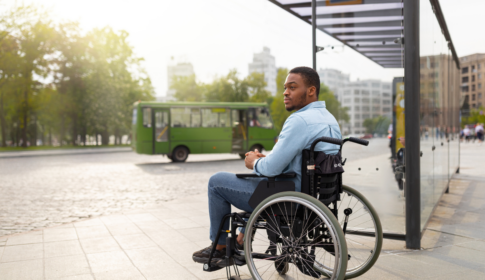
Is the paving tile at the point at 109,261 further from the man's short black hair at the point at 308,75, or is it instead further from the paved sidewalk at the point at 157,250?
the man's short black hair at the point at 308,75

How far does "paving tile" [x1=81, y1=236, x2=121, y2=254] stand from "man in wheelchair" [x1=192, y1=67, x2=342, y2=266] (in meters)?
1.65

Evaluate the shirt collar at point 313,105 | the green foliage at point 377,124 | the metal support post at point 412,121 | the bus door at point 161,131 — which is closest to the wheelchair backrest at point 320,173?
the shirt collar at point 313,105

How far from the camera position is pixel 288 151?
9.74 ft

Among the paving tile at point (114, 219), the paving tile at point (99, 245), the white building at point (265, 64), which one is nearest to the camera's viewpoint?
the paving tile at point (99, 245)

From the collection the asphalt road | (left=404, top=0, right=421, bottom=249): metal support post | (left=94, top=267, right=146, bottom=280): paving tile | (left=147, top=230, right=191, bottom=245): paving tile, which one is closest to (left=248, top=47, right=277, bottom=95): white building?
the asphalt road

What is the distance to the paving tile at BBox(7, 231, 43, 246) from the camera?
5.01m

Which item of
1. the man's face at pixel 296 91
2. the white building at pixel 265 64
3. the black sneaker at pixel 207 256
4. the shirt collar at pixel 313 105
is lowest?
the black sneaker at pixel 207 256

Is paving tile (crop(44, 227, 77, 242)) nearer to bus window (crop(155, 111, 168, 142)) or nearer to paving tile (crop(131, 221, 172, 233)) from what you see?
paving tile (crop(131, 221, 172, 233))

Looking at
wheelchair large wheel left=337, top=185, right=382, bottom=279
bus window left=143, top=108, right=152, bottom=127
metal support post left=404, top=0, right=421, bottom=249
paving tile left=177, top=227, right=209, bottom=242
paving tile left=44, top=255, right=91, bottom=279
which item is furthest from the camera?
bus window left=143, top=108, right=152, bottom=127

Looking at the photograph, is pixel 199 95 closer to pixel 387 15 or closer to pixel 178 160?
pixel 178 160

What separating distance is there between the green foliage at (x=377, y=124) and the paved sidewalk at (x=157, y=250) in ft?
5.07

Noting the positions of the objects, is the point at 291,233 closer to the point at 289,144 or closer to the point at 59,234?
the point at 289,144

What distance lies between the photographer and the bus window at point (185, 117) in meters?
20.8

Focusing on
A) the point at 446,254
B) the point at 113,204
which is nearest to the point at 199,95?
the point at 113,204
